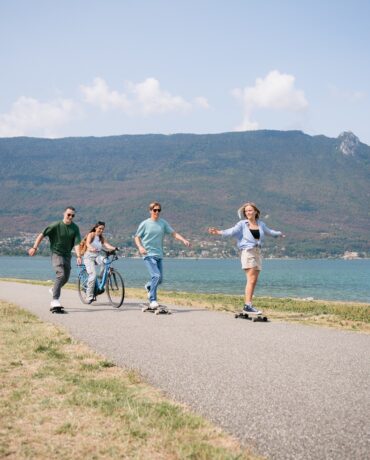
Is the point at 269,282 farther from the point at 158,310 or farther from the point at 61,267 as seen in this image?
the point at 61,267

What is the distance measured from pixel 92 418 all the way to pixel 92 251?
34.4 ft

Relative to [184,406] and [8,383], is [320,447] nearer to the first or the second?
[184,406]

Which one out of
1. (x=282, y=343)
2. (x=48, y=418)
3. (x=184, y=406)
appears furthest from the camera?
(x=282, y=343)

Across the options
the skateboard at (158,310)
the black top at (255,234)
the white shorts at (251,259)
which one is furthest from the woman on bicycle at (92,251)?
the black top at (255,234)

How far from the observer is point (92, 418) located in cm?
438

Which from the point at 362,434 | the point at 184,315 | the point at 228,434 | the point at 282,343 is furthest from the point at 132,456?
the point at 184,315

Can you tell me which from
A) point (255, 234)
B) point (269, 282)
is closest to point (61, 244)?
point (255, 234)

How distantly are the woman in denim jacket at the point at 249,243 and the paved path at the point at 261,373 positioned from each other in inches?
32.6

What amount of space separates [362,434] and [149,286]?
900 centimetres

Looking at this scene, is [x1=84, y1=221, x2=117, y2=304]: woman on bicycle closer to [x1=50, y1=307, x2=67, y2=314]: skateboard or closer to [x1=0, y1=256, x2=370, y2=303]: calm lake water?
[x1=50, y1=307, x2=67, y2=314]: skateboard

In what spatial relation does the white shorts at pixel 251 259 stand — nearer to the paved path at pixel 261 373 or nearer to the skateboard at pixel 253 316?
the skateboard at pixel 253 316

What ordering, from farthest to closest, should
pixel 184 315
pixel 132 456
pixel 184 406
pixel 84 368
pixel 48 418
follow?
1. pixel 184 315
2. pixel 84 368
3. pixel 184 406
4. pixel 48 418
5. pixel 132 456

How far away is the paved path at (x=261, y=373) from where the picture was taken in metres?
4.13

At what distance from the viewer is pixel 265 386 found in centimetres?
555
